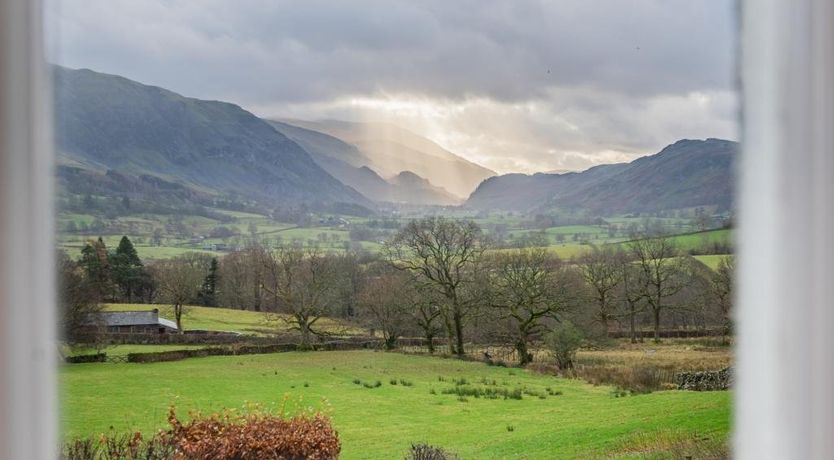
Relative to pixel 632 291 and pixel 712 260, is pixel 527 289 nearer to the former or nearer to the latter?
pixel 632 291

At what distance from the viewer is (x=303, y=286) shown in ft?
8.04

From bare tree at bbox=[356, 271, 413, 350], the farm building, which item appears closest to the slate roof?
the farm building

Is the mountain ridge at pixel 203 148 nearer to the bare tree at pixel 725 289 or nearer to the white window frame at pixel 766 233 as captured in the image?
the white window frame at pixel 766 233

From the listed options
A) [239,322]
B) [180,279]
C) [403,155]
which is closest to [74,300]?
[180,279]

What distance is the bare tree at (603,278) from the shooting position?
2.39 metres

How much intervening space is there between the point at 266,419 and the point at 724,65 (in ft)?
5.70

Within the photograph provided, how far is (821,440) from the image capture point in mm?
1293

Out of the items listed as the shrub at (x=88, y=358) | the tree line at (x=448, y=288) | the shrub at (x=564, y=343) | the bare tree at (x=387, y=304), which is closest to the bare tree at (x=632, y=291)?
the tree line at (x=448, y=288)

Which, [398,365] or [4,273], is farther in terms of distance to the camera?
[398,365]

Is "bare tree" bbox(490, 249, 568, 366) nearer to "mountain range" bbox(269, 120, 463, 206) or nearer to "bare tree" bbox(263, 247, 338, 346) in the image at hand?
"mountain range" bbox(269, 120, 463, 206)

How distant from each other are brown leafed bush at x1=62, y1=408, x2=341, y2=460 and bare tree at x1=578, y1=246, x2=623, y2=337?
37.5 inches

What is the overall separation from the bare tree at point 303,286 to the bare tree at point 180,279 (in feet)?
0.74

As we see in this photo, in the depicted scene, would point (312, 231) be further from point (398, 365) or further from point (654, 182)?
point (654, 182)

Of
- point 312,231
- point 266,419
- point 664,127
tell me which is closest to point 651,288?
point 664,127
